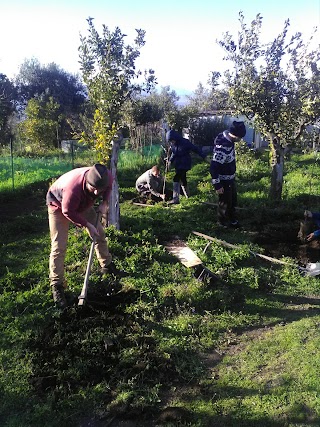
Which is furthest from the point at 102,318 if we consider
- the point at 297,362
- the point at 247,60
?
the point at 247,60

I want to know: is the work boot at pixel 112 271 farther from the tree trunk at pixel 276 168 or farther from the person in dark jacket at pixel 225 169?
the tree trunk at pixel 276 168

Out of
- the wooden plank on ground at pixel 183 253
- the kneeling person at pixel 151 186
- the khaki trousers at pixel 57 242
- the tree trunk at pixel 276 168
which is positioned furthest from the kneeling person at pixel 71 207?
the tree trunk at pixel 276 168

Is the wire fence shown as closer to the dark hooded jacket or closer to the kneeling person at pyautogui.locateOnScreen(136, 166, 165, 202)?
the kneeling person at pyautogui.locateOnScreen(136, 166, 165, 202)

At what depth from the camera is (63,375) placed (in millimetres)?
3281

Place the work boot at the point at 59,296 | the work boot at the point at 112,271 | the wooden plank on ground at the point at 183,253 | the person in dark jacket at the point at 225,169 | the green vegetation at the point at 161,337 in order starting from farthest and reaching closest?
the person in dark jacket at the point at 225,169, the wooden plank on ground at the point at 183,253, the work boot at the point at 112,271, the work boot at the point at 59,296, the green vegetation at the point at 161,337

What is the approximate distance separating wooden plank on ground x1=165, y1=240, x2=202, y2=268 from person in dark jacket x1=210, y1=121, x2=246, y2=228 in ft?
4.28

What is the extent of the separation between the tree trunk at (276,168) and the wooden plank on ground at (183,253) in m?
3.43

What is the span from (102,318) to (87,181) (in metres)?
1.44

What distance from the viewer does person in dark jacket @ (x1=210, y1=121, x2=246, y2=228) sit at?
22.2 ft

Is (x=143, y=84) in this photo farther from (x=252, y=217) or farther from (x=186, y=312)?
(x=186, y=312)

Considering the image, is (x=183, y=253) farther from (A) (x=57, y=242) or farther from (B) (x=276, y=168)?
(B) (x=276, y=168)

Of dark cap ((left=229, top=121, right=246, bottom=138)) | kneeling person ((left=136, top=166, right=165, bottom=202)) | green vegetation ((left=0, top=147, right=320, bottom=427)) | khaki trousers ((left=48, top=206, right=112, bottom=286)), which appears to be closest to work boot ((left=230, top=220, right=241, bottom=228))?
green vegetation ((left=0, top=147, right=320, bottom=427))

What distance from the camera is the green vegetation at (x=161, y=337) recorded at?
294 centimetres

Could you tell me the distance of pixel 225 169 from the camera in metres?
7.04
